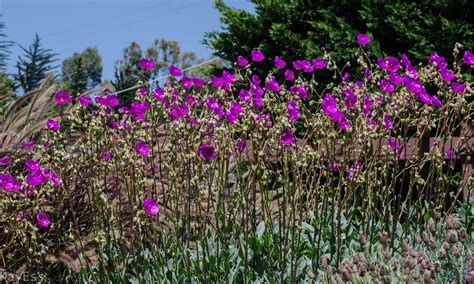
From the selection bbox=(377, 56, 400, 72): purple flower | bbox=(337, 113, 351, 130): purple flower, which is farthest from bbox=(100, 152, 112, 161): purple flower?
bbox=(377, 56, 400, 72): purple flower

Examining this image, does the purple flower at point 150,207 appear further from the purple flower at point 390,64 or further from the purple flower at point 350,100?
the purple flower at point 390,64

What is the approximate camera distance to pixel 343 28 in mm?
6035

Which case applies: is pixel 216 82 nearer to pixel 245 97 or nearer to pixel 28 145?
pixel 245 97

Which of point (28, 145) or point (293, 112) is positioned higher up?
point (293, 112)

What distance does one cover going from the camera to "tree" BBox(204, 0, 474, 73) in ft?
18.5

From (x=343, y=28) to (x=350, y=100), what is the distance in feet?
11.3

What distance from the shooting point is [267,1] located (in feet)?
21.9

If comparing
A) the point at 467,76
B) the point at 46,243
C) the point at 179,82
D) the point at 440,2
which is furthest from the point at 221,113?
the point at 440,2

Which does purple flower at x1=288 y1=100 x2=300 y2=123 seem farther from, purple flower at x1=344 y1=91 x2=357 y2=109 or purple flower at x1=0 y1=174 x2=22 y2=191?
purple flower at x1=0 y1=174 x2=22 y2=191

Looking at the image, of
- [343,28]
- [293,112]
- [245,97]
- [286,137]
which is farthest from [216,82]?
[343,28]

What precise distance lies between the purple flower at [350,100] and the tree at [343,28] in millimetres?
2686

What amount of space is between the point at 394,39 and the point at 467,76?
1.16 m

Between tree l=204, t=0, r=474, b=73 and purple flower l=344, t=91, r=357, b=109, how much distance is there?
269 centimetres

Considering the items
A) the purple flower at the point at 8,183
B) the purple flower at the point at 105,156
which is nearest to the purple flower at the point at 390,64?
→ the purple flower at the point at 105,156
